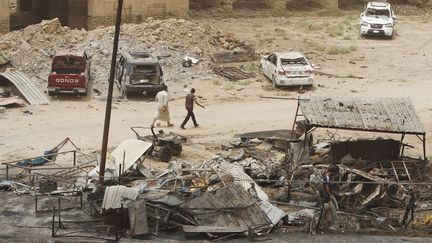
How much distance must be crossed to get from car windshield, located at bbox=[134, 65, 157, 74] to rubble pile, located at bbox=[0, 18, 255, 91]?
191cm

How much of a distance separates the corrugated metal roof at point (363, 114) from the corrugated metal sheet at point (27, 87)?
10014 mm

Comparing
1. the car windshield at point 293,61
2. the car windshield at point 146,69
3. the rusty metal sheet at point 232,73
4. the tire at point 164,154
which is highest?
the car windshield at point 293,61

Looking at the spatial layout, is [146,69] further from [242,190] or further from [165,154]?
[242,190]

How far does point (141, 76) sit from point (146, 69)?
1.12ft

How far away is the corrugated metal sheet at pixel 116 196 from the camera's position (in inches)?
727

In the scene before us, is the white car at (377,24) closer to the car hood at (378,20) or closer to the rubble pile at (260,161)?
the car hood at (378,20)

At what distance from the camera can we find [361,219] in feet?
64.0

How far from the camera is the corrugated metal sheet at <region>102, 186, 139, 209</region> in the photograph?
18.5 m

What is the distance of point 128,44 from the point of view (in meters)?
34.3

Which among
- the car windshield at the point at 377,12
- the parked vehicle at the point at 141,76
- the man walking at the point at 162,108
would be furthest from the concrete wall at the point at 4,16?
the car windshield at the point at 377,12

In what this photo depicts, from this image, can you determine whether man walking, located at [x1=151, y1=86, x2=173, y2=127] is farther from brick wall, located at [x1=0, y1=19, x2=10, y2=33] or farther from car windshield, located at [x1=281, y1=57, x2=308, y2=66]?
brick wall, located at [x1=0, y1=19, x2=10, y2=33]

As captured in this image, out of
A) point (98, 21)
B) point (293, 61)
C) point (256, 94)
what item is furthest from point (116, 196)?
point (98, 21)

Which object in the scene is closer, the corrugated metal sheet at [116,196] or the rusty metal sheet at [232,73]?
the corrugated metal sheet at [116,196]

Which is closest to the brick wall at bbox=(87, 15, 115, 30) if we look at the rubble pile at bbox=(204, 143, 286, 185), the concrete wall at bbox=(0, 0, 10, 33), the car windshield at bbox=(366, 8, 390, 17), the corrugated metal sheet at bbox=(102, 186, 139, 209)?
the concrete wall at bbox=(0, 0, 10, 33)
